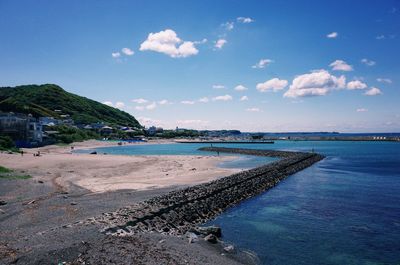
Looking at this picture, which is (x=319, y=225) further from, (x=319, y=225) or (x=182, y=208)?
(x=182, y=208)

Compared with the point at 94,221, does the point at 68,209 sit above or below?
below

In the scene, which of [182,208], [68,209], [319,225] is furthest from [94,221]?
[319,225]

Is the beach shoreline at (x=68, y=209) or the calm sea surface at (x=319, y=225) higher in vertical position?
the beach shoreline at (x=68, y=209)

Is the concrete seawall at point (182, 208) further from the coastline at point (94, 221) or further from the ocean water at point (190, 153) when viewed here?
the ocean water at point (190, 153)

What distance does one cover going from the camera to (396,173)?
48188mm

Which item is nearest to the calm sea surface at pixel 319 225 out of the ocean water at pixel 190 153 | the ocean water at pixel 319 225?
the ocean water at pixel 319 225

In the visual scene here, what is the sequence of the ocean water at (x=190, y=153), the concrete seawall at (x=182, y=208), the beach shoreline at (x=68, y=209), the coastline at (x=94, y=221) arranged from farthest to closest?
1. the ocean water at (x=190, y=153)
2. the concrete seawall at (x=182, y=208)
3. the beach shoreline at (x=68, y=209)
4. the coastline at (x=94, y=221)

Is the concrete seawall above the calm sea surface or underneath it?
above

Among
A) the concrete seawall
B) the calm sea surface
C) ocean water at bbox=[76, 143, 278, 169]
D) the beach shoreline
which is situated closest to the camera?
the beach shoreline

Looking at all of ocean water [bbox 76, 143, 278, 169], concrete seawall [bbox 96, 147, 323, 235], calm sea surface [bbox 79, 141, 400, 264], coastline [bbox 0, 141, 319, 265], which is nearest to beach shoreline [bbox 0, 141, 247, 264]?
coastline [bbox 0, 141, 319, 265]

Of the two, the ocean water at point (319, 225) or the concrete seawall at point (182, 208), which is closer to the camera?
the ocean water at point (319, 225)

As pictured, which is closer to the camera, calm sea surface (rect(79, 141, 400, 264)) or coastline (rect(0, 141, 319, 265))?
coastline (rect(0, 141, 319, 265))

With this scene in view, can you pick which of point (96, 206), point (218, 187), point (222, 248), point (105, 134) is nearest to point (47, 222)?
point (96, 206)

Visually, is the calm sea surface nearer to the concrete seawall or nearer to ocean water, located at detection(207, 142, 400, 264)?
ocean water, located at detection(207, 142, 400, 264)
